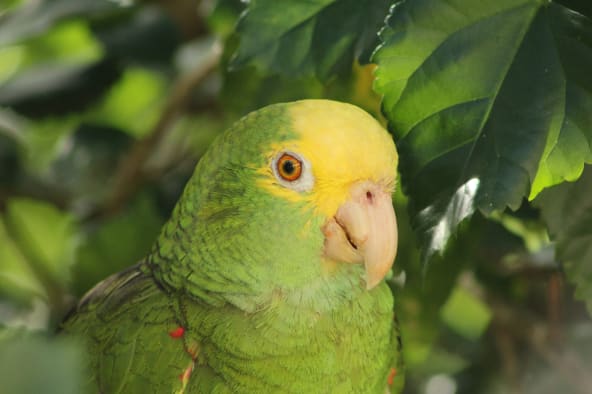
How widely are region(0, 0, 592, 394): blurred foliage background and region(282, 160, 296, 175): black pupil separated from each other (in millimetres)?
223

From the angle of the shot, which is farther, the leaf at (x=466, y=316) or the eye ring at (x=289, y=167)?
the leaf at (x=466, y=316)

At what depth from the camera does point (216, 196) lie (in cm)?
89

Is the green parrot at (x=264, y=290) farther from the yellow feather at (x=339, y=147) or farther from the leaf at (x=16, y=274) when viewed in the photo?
the leaf at (x=16, y=274)

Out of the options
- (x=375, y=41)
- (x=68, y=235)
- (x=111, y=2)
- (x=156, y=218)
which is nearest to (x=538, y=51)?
(x=375, y=41)

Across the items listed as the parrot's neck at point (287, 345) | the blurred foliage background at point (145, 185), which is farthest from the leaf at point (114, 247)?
the parrot's neck at point (287, 345)

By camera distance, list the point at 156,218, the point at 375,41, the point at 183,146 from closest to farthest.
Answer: the point at 375,41 < the point at 156,218 < the point at 183,146

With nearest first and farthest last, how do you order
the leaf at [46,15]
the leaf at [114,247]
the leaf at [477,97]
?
the leaf at [477,97] < the leaf at [46,15] < the leaf at [114,247]

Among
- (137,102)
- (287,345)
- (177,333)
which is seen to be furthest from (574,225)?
(137,102)

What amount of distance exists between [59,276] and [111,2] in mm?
555

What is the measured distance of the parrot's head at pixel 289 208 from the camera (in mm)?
792

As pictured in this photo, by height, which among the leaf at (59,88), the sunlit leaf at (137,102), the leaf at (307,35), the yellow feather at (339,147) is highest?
the leaf at (307,35)

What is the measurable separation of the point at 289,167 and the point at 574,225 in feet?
0.90

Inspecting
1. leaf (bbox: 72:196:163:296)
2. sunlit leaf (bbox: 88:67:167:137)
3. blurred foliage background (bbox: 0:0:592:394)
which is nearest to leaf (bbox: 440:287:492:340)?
blurred foliage background (bbox: 0:0:592:394)

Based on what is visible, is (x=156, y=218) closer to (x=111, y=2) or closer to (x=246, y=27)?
(x=111, y=2)
